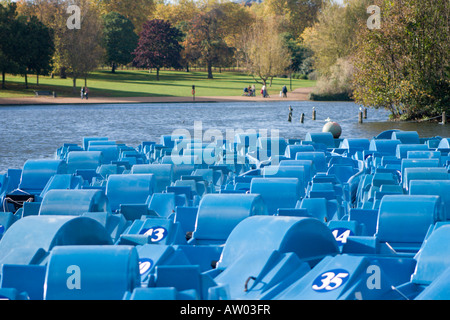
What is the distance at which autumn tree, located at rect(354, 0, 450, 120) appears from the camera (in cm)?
3653

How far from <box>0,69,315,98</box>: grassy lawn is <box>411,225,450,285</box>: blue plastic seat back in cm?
5749

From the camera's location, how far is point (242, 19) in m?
116

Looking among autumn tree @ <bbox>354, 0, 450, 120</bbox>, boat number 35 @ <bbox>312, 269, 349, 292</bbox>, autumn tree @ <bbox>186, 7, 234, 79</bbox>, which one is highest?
autumn tree @ <bbox>186, 7, 234, 79</bbox>

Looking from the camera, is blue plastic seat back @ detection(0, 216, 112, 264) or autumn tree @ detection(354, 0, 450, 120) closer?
blue plastic seat back @ detection(0, 216, 112, 264)

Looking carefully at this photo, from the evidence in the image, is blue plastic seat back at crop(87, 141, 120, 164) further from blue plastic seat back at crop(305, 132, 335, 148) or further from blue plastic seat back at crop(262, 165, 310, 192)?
blue plastic seat back at crop(262, 165, 310, 192)

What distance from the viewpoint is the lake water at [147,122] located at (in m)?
32.8

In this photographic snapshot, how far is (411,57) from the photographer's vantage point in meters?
36.8

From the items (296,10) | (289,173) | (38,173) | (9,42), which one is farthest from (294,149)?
(296,10)

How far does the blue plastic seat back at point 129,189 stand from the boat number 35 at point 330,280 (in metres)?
6.23

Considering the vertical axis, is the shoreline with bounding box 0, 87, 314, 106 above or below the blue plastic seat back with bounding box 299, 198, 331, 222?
below

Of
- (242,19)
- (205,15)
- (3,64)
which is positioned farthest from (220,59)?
(3,64)

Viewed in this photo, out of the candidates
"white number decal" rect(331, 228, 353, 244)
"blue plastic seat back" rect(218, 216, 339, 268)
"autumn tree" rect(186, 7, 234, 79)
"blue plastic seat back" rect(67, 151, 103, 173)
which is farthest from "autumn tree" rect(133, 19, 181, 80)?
"blue plastic seat back" rect(218, 216, 339, 268)

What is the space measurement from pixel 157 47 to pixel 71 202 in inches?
3141

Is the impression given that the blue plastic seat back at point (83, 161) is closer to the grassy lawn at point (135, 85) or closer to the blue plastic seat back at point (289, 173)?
the blue plastic seat back at point (289, 173)
